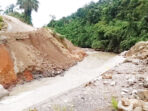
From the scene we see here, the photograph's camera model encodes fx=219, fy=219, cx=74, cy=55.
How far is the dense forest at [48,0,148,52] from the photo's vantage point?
2847cm

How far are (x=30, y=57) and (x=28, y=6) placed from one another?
19364 mm

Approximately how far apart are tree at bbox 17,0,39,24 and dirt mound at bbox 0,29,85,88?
13912 mm

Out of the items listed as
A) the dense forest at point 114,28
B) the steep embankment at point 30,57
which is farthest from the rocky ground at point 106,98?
the dense forest at point 114,28

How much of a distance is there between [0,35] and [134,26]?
739 inches

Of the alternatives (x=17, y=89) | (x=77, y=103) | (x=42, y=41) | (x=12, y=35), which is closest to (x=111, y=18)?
(x=42, y=41)

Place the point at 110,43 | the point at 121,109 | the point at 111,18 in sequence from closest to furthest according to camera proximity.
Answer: the point at 121,109 < the point at 110,43 < the point at 111,18

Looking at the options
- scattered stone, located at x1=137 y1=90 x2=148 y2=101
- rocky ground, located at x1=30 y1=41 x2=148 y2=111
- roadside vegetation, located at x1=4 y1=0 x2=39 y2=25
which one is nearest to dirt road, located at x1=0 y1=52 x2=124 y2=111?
rocky ground, located at x1=30 y1=41 x2=148 y2=111

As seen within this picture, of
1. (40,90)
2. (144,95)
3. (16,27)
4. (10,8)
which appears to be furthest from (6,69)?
(10,8)

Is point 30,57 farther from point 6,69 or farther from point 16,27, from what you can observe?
point 16,27

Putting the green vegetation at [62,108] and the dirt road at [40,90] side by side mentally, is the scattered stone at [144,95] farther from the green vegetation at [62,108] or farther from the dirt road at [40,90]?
the dirt road at [40,90]

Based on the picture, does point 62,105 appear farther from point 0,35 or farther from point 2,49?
point 0,35

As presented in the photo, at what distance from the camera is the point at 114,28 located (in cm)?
3170

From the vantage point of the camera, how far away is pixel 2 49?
46.1 ft

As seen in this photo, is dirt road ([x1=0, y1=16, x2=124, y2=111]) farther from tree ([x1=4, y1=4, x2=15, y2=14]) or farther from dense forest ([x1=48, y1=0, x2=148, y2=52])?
tree ([x1=4, y1=4, x2=15, y2=14])
